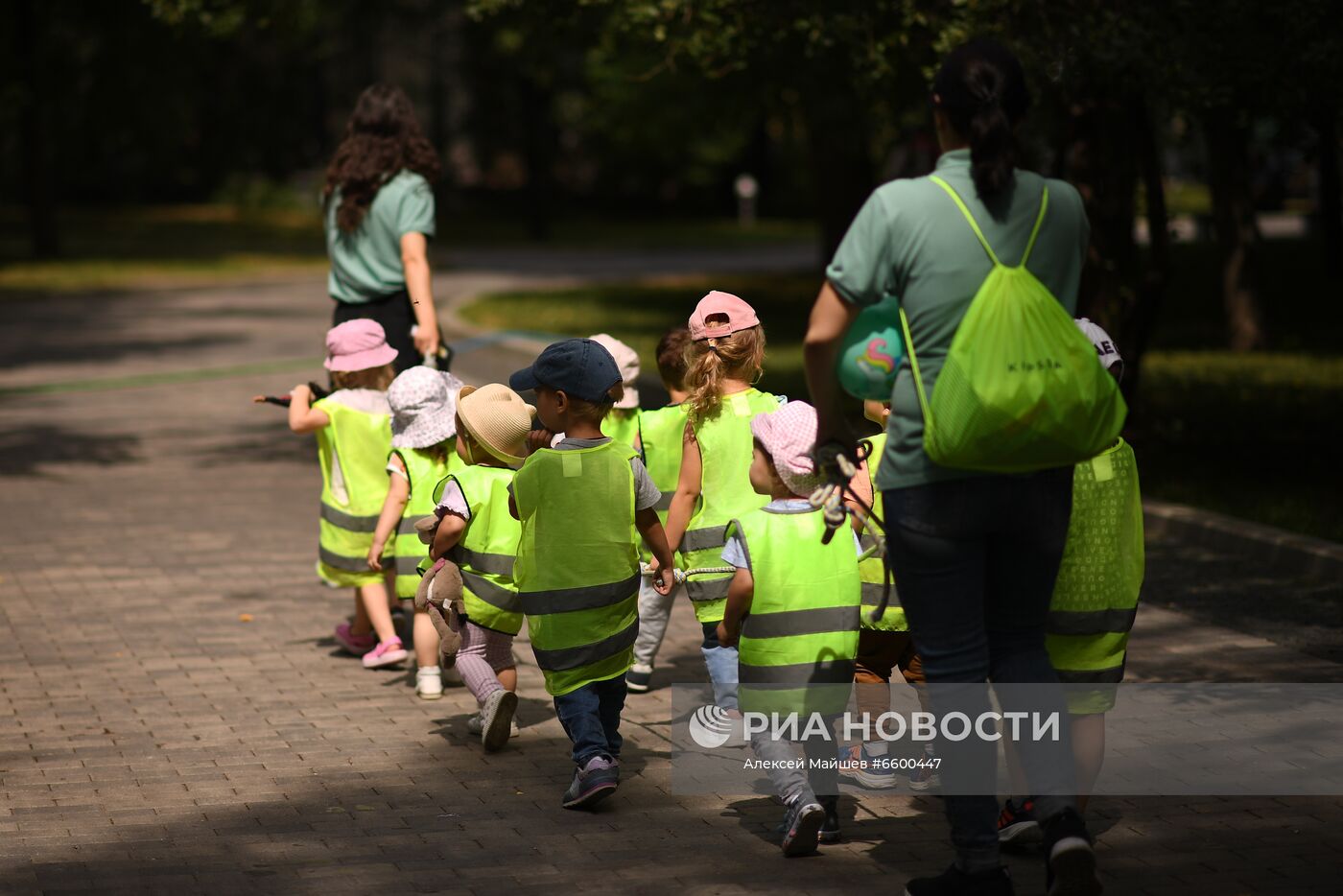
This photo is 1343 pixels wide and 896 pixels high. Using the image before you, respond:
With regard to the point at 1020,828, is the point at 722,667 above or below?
above

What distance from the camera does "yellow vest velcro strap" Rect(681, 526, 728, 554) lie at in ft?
18.7

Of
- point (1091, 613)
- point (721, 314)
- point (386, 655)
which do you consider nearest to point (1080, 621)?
point (1091, 613)

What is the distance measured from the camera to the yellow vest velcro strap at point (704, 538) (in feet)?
18.7

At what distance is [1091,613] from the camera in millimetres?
4586

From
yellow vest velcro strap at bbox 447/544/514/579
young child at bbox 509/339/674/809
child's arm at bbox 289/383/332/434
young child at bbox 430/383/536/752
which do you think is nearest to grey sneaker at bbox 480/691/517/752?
young child at bbox 430/383/536/752

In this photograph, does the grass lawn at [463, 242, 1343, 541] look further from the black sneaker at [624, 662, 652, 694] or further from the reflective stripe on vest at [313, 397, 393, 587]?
the reflective stripe on vest at [313, 397, 393, 587]

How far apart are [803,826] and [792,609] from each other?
0.56 meters

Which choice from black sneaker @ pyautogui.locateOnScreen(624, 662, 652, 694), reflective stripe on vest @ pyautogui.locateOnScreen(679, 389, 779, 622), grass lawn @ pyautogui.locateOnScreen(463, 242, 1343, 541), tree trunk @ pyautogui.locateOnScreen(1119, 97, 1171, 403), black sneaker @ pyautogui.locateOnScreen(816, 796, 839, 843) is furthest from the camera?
tree trunk @ pyautogui.locateOnScreen(1119, 97, 1171, 403)

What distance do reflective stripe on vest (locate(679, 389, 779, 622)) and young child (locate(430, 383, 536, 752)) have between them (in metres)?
0.59

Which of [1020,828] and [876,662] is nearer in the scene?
[1020,828]

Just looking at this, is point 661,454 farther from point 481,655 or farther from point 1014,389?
point 1014,389

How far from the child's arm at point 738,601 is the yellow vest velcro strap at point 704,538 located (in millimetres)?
879

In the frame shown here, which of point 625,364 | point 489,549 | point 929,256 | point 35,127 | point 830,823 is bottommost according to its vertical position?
point 830,823

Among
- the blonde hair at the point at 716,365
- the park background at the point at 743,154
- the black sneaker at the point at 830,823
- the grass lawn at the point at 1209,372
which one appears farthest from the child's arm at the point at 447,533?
the grass lawn at the point at 1209,372
